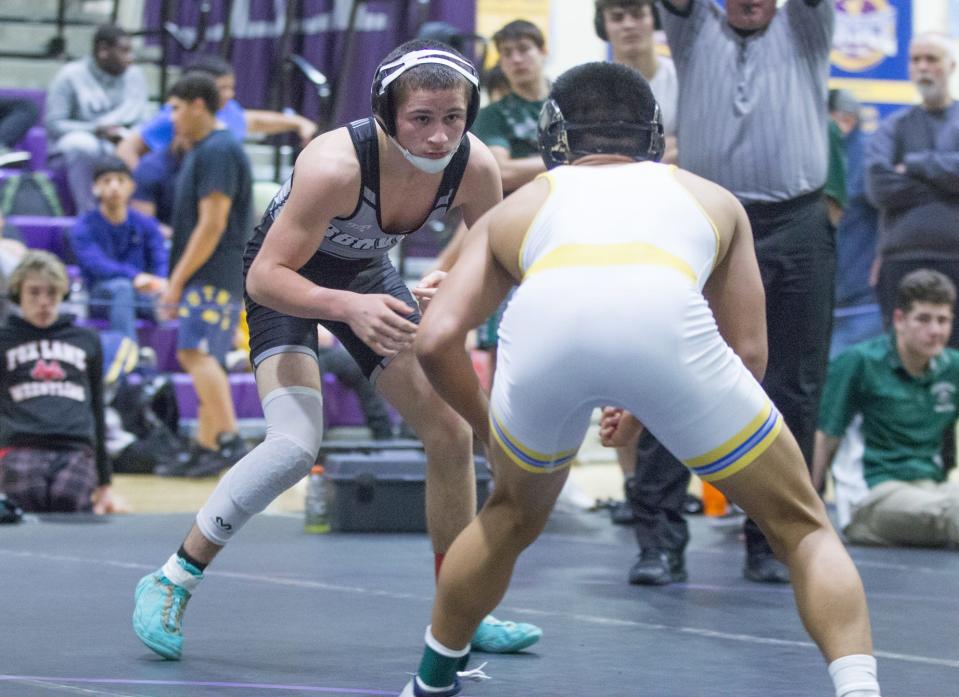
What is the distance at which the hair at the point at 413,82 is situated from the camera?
336 centimetres

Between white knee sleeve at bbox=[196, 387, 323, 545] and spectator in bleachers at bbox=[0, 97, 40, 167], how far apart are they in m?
6.91

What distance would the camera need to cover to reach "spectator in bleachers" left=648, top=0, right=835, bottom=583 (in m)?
4.77

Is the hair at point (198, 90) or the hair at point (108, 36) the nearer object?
the hair at point (198, 90)

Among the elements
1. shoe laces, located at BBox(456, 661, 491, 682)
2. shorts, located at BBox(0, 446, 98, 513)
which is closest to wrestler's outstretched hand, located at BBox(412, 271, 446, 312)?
shoe laces, located at BBox(456, 661, 491, 682)

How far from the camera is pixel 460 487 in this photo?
3689 mm

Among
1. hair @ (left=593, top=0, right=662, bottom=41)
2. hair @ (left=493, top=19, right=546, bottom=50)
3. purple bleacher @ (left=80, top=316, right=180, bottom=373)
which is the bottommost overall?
purple bleacher @ (left=80, top=316, right=180, bottom=373)

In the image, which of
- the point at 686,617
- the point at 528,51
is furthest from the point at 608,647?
the point at 528,51

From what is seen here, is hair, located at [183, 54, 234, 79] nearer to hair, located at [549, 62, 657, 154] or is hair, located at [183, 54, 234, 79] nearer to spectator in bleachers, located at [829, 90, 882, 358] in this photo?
spectator in bleachers, located at [829, 90, 882, 358]

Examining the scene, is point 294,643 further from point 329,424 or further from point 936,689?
point 329,424

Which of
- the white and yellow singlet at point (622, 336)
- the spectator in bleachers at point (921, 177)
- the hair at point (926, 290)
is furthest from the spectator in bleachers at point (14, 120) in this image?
the white and yellow singlet at point (622, 336)

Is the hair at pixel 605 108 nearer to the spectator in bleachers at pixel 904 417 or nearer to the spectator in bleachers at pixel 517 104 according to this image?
the spectator in bleachers at pixel 517 104

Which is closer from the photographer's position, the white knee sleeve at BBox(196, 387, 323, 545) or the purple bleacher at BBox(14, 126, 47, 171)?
the white knee sleeve at BBox(196, 387, 323, 545)

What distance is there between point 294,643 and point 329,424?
194 inches

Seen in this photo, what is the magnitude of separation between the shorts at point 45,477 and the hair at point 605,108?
4.00 meters
